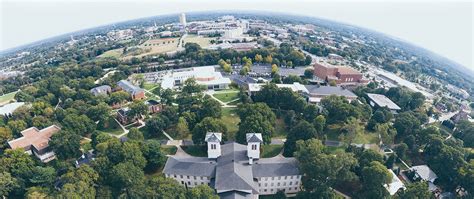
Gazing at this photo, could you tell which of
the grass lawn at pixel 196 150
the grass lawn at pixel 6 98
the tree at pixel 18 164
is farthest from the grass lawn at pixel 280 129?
the grass lawn at pixel 6 98

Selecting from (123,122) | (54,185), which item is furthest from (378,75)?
(54,185)

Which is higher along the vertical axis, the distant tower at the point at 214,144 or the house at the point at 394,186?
the distant tower at the point at 214,144

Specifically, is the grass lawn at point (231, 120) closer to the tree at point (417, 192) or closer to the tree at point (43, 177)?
the tree at point (43, 177)

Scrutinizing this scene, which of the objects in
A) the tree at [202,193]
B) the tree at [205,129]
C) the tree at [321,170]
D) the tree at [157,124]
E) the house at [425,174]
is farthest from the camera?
the tree at [157,124]

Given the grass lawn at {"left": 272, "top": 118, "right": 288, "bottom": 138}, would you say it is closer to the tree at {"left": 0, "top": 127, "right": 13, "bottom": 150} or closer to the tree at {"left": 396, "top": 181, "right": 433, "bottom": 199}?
the tree at {"left": 396, "top": 181, "right": 433, "bottom": 199}

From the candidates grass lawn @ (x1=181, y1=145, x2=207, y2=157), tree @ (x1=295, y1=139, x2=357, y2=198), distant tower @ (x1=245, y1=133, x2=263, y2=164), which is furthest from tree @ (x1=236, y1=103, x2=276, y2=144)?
tree @ (x1=295, y1=139, x2=357, y2=198)

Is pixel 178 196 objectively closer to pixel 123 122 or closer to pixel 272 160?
pixel 272 160

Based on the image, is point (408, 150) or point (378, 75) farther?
point (378, 75)
